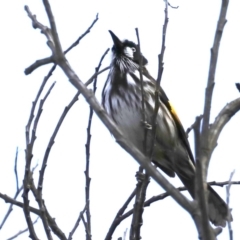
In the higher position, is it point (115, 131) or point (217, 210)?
point (217, 210)

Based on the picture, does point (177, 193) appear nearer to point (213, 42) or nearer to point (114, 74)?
point (213, 42)

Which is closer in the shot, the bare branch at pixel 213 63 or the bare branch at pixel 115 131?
the bare branch at pixel 115 131

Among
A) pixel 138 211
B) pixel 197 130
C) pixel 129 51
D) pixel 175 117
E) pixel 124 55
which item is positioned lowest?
pixel 197 130

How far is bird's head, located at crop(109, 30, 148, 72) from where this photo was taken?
23.0 ft

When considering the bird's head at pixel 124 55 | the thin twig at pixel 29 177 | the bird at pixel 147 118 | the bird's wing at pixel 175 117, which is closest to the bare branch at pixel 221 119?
the thin twig at pixel 29 177

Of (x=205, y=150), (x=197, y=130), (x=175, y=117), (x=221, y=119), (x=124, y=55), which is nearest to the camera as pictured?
(x=197, y=130)

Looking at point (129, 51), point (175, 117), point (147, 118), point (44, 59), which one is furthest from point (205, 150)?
point (129, 51)

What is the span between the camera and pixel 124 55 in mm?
7215

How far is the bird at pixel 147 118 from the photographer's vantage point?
643 cm

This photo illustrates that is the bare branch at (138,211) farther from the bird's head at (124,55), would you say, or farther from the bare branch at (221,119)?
the bird's head at (124,55)

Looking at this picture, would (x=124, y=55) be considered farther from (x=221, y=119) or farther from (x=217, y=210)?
(x=221, y=119)

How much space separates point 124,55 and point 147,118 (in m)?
1.13

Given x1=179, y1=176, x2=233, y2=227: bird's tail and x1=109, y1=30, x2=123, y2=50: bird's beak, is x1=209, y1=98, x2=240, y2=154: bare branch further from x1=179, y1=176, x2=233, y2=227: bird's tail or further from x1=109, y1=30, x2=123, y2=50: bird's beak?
x1=109, y1=30, x2=123, y2=50: bird's beak

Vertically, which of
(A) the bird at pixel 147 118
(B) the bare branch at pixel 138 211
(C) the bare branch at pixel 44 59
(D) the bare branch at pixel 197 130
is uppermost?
(A) the bird at pixel 147 118
